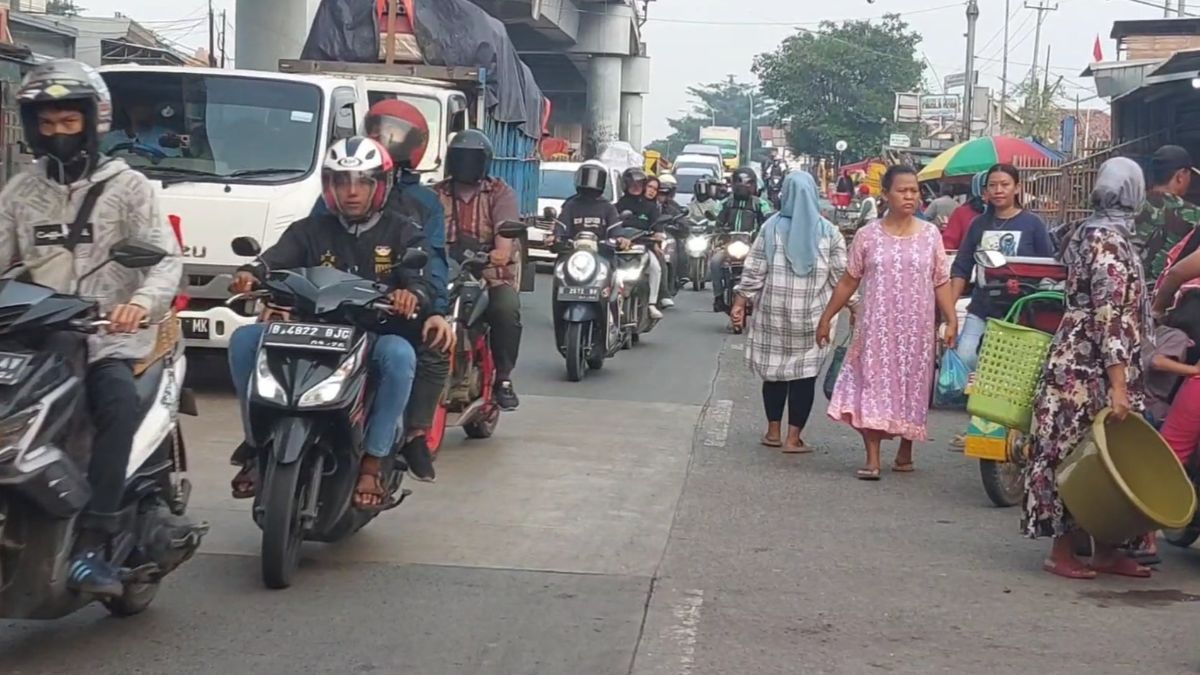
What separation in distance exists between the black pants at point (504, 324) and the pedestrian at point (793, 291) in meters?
1.36

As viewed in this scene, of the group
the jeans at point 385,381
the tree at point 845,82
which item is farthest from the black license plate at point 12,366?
the tree at point 845,82

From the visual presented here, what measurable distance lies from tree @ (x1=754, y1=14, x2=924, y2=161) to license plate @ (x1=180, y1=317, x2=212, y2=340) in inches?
2352

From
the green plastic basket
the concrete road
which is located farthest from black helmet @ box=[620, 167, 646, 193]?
the green plastic basket

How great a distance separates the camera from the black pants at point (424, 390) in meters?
6.96

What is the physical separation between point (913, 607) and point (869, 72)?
66606mm

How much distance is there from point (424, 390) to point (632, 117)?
56.1 metres

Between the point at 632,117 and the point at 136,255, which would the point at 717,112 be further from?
the point at 136,255

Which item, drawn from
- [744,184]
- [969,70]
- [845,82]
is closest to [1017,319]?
[744,184]

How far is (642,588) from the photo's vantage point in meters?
6.43

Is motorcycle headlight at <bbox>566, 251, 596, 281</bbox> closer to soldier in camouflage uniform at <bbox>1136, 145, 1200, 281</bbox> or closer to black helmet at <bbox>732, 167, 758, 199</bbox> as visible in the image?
soldier in camouflage uniform at <bbox>1136, 145, 1200, 281</bbox>

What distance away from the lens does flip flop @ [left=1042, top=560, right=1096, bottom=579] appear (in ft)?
22.6

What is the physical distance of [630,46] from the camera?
5256 centimetres

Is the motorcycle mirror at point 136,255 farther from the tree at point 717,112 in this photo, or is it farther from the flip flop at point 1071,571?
the tree at point 717,112

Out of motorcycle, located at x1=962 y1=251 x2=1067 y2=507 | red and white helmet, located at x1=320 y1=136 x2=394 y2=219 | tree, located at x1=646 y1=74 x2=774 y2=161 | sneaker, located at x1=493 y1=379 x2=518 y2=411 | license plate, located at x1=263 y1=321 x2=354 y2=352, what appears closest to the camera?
license plate, located at x1=263 y1=321 x2=354 y2=352
